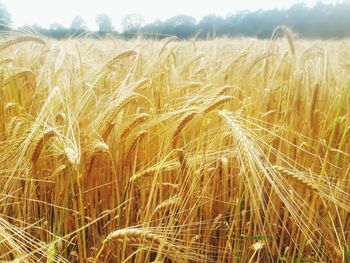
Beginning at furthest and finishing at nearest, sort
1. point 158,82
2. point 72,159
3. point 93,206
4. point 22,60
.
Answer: point 22,60 < point 158,82 < point 93,206 < point 72,159

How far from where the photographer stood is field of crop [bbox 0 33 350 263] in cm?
94

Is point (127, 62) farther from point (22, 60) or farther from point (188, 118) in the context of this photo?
point (188, 118)

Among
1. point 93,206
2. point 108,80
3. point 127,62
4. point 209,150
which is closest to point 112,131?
point 93,206

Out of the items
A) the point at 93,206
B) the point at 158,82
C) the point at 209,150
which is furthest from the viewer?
the point at 158,82

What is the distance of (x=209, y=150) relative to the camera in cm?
117

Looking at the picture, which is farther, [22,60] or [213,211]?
[22,60]

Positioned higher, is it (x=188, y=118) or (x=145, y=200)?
(x=188, y=118)

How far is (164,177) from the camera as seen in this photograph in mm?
1350

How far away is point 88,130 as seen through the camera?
4.11 ft

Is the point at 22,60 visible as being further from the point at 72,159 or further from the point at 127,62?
the point at 72,159

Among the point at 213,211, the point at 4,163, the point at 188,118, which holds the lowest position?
the point at 213,211

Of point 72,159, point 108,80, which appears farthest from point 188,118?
point 108,80

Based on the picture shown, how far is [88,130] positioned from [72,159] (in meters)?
0.43

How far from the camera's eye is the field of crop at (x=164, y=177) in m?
0.94
